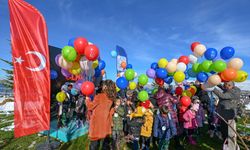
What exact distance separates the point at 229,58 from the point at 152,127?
8.99 feet

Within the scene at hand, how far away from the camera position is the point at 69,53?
4.90 m

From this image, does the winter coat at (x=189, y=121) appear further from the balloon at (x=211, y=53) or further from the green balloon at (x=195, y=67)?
the balloon at (x=211, y=53)

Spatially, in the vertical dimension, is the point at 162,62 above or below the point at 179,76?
above

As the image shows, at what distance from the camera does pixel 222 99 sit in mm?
5387

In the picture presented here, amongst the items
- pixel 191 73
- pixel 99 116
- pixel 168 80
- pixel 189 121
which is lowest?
pixel 189 121

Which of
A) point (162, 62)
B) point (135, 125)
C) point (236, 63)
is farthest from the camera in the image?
point (162, 62)

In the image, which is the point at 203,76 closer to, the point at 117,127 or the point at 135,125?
the point at 135,125

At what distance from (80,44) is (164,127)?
284 centimetres

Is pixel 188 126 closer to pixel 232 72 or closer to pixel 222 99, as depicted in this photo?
pixel 222 99

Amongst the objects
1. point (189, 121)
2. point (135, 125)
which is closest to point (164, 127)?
point (135, 125)

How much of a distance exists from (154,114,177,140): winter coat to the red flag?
2618 millimetres

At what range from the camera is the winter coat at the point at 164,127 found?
5.41m

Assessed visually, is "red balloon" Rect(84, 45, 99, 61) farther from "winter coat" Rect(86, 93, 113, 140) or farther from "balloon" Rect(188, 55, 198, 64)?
"balloon" Rect(188, 55, 198, 64)

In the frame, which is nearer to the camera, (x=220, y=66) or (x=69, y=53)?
(x=69, y=53)
